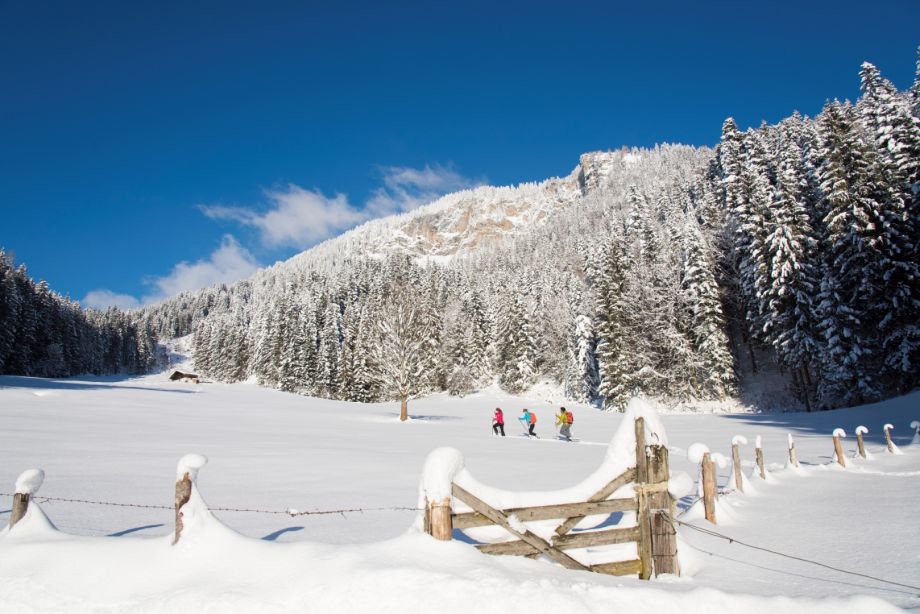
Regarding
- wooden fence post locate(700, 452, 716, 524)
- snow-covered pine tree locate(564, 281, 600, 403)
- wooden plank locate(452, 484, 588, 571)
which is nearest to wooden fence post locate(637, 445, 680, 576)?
wooden plank locate(452, 484, 588, 571)

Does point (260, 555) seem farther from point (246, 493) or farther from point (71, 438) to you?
point (71, 438)

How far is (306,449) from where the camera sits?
1967 cm

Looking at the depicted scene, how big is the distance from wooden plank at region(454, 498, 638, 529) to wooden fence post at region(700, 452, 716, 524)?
370 centimetres

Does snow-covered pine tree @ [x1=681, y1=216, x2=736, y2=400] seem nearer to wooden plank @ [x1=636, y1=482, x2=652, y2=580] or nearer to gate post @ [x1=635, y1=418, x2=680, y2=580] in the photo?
gate post @ [x1=635, y1=418, x2=680, y2=580]

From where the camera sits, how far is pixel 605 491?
592 centimetres

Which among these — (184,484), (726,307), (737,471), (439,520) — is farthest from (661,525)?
(726,307)

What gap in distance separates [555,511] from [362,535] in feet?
13.0

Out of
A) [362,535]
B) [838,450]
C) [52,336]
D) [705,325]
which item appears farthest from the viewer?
[52,336]

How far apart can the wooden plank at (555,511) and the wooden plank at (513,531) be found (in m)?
0.08

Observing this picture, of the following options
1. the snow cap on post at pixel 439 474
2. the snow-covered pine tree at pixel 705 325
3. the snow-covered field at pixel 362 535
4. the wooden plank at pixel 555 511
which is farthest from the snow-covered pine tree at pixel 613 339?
the snow cap on post at pixel 439 474

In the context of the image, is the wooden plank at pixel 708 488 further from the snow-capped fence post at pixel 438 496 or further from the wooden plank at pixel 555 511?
the snow-capped fence post at pixel 438 496

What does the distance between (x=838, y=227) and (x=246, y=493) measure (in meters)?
36.3

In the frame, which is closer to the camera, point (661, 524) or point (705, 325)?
point (661, 524)

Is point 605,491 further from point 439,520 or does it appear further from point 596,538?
point 439,520
